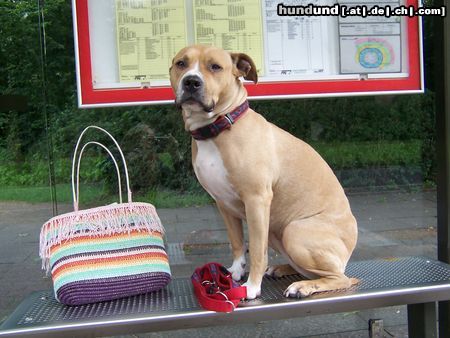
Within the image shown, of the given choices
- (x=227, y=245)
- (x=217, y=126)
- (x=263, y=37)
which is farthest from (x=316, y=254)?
(x=227, y=245)

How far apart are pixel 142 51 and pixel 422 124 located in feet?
9.91

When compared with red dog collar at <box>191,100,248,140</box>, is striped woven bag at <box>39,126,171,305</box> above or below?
below

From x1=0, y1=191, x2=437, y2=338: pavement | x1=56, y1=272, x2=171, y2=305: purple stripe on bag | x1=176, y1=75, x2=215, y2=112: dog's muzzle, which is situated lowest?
x1=0, y1=191, x2=437, y2=338: pavement

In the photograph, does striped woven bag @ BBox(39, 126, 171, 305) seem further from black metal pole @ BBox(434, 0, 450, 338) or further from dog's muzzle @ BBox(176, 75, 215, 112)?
black metal pole @ BBox(434, 0, 450, 338)

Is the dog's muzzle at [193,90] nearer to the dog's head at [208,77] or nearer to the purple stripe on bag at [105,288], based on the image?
the dog's head at [208,77]

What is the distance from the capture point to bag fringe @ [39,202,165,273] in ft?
7.60

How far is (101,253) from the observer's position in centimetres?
232

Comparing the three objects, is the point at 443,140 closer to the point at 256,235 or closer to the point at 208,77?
the point at 256,235

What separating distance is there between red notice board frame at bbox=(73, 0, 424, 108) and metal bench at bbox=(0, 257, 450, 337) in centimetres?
112

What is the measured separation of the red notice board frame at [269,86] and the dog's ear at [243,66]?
0.55 metres

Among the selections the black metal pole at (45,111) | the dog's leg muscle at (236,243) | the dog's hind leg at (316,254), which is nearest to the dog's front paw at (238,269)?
the dog's leg muscle at (236,243)

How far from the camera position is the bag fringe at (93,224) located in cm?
232

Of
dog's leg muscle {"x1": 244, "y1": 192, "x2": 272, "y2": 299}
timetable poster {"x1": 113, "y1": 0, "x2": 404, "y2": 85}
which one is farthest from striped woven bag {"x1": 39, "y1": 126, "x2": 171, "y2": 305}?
timetable poster {"x1": 113, "y1": 0, "x2": 404, "y2": 85}

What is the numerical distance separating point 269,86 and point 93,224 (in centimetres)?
142
